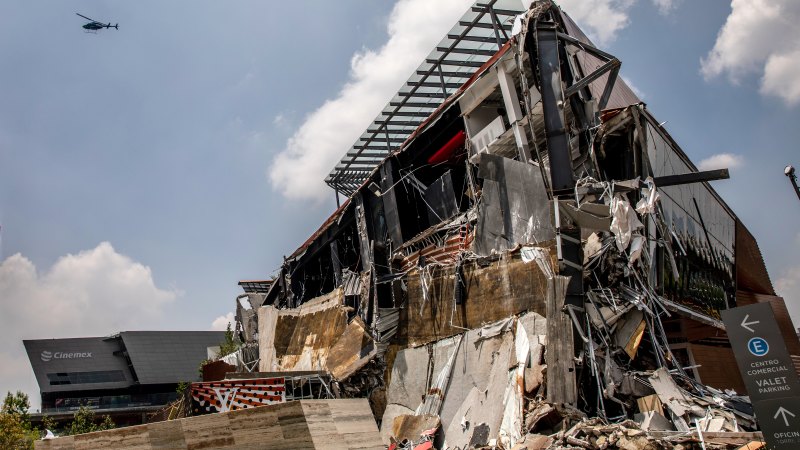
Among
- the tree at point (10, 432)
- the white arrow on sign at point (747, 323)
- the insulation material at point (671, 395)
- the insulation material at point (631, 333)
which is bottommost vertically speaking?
the insulation material at point (671, 395)

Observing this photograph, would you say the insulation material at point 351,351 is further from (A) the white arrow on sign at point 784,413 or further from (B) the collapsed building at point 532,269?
(A) the white arrow on sign at point 784,413

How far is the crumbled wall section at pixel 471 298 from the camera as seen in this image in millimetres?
12477

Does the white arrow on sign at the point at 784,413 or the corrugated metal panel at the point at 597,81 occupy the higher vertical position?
the corrugated metal panel at the point at 597,81

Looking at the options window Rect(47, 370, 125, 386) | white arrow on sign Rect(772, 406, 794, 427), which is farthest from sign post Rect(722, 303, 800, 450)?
window Rect(47, 370, 125, 386)

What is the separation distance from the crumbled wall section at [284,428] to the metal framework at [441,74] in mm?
13766

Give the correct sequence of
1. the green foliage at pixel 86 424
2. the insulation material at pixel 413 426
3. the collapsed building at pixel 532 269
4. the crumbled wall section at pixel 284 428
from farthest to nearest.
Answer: the green foliage at pixel 86 424, the insulation material at pixel 413 426, the collapsed building at pixel 532 269, the crumbled wall section at pixel 284 428

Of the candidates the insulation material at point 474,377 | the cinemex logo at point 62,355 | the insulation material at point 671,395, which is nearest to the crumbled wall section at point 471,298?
the insulation material at point 474,377

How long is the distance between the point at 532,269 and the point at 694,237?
7414 mm

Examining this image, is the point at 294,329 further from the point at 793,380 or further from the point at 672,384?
the point at 793,380

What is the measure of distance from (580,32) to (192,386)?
54.7ft

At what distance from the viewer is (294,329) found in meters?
22.8

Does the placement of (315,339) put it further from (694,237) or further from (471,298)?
(694,237)

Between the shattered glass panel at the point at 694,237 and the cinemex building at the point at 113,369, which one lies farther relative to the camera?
the cinemex building at the point at 113,369

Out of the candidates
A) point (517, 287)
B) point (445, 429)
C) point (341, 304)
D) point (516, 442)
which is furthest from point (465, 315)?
point (341, 304)
